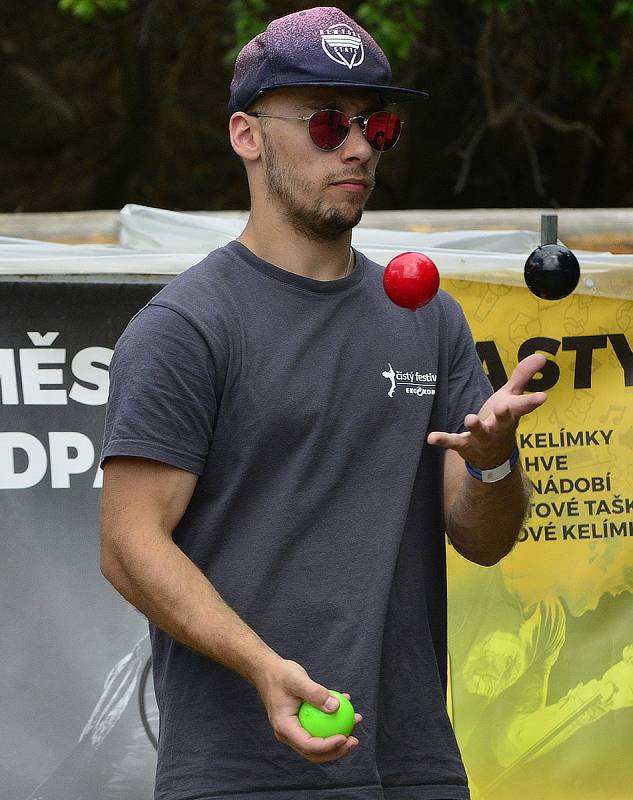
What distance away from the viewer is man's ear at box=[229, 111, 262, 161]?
262 centimetres

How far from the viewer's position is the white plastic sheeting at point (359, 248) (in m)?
3.74

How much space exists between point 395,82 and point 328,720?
27.4 ft

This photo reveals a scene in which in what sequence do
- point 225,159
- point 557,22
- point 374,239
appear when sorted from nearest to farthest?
point 374,239 < point 557,22 < point 225,159

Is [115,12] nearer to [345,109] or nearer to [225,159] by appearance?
[225,159]

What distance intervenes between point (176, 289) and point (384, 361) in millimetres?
423

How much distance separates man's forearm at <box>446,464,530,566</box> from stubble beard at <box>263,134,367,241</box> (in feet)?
1.79

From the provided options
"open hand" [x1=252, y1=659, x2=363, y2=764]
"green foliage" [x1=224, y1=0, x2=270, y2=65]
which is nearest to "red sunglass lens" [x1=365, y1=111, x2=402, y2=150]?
"open hand" [x1=252, y1=659, x2=363, y2=764]

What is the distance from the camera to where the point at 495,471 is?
7.91 feet

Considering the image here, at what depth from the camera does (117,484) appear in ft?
7.60

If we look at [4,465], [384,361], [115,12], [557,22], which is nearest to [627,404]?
[384,361]

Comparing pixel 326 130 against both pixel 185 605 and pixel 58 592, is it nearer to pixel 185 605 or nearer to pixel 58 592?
pixel 185 605

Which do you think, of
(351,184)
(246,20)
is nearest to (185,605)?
(351,184)

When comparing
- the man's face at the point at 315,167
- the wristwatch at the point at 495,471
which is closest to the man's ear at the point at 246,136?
the man's face at the point at 315,167

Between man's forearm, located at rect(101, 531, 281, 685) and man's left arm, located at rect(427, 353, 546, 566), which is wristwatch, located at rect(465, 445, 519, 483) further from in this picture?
man's forearm, located at rect(101, 531, 281, 685)
